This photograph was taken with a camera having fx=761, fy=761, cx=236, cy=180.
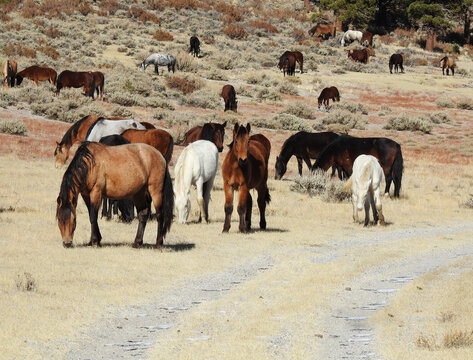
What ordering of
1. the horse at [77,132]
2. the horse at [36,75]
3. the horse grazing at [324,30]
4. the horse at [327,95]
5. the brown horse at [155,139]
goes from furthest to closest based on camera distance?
1. the horse grazing at [324,30]
2. the horse at [327,95]
3. the horse at [36,75]
4. the horse at [77,132]
5. the brown horse at [155,139]

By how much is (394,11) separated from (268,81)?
117 feet

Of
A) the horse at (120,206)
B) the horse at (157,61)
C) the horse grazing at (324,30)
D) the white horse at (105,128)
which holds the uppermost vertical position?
the horse grazing at (324,30)

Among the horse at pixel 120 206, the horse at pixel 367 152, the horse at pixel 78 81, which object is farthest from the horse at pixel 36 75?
the horse at pixel 120 206

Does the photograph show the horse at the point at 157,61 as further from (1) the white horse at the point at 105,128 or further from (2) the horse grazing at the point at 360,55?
(1) the white horse at the point at 105,128

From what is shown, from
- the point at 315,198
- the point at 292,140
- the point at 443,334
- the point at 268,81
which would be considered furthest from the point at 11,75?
the point at 443,334

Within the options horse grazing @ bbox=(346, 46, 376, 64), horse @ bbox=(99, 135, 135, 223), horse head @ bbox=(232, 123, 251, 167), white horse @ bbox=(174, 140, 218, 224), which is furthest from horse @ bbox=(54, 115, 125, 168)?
horse grazing @ bbox=(346, 46, 376, 64)

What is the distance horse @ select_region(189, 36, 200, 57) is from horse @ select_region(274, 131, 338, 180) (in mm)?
35938

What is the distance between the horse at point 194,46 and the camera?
58703 millimetres

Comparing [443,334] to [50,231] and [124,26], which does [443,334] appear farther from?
[124,26]

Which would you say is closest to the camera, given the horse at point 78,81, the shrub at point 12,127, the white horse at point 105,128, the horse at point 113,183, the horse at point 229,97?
the horse at point 113,183

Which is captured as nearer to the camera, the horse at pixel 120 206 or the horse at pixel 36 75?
the horse at pixel 120 206

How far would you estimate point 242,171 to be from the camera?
46.4ft

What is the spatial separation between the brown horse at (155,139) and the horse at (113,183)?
19.1ft

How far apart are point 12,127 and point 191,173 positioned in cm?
1494
